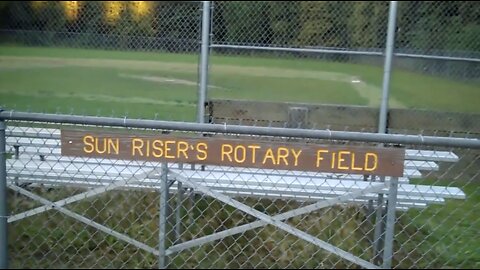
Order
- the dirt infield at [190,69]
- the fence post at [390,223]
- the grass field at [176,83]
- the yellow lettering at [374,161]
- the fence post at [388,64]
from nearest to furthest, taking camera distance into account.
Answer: the yellow lettering at [374,161] → the fence post at [390,223] → the fence post at [388,64] → the grass field at [176,83] → the dirt infield at [190,69]

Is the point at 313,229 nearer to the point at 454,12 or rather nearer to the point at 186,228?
the point at 186,228

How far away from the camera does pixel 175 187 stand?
4117mm

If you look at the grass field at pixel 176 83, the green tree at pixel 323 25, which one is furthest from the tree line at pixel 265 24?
the grass field at pixel 176 83

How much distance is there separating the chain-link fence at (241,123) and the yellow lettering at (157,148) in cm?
15

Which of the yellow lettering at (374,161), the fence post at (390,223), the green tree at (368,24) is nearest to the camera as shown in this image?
the yellow lettering at (374,161)

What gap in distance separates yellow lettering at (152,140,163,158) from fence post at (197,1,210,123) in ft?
8.24

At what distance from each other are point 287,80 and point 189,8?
2594mm

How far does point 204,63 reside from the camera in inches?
195

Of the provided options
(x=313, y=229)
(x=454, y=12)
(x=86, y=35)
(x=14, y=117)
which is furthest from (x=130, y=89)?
(x=14, y=117)

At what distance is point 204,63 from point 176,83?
5.17 feet

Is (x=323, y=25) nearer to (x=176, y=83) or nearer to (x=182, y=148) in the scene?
(x=176, y=83)

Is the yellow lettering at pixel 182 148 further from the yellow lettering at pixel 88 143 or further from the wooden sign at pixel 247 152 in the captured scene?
the yellow lettering at pixel 88 143

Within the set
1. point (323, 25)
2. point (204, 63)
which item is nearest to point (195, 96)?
point (204, 63)

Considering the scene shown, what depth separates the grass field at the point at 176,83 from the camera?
253 inches
